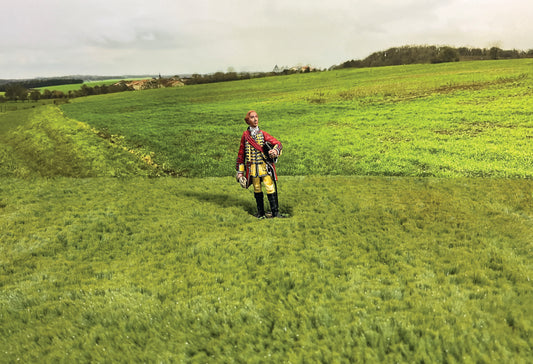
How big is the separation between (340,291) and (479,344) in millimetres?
2073

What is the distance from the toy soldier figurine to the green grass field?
1.20 metres

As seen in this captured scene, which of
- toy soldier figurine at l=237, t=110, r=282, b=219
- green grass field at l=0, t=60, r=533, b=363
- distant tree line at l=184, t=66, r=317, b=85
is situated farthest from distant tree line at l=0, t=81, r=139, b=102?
toy soldier figurine at l=237, t=110, r=282, b=219

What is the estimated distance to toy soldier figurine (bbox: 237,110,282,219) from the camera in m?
8.80

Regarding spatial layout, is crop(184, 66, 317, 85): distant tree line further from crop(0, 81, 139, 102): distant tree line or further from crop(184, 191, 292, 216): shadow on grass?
crop(184, 191, 292, 216): shadow on grass

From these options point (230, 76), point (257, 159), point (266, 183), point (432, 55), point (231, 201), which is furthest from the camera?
point (230, 76)

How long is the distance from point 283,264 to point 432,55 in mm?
105669

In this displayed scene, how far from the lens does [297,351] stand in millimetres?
3875

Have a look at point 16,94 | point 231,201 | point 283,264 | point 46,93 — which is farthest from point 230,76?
point 283,264

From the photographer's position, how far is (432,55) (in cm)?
8706

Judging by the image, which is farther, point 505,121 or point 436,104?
point 436,104

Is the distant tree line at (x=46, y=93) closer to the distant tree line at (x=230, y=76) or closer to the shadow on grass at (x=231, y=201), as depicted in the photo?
the distant tree line at (x=230, y=76)

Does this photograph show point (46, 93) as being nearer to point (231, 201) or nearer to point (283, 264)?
point (231, 201)

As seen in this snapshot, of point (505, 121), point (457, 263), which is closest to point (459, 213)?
point (457, 263)

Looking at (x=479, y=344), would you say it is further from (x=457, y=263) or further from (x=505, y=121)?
(x=505, y=121)
